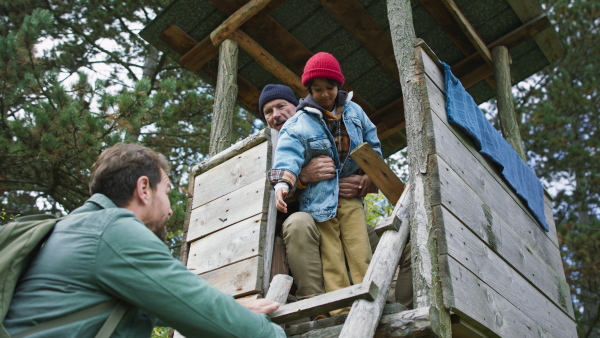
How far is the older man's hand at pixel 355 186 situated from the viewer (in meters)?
4.04

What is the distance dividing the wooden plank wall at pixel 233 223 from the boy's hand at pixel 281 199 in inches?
13.5

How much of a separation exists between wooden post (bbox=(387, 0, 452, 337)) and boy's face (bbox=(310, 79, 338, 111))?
1.63ft

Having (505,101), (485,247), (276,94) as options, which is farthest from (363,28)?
(485,247)

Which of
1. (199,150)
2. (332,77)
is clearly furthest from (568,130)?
(332,77)

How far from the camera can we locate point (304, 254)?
3717 mm

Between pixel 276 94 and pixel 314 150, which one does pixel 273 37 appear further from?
pixel 314 150

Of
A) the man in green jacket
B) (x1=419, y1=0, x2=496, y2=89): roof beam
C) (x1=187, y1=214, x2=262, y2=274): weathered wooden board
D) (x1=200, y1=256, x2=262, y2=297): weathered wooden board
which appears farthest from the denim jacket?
(x1=419, y1=0, x2=496, y2=89): roof beam

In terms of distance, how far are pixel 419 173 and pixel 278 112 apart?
1511mm

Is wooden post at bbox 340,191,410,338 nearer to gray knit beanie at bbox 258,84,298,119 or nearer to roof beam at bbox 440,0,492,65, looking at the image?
gray knit beanie at bbox 258,84,298,119

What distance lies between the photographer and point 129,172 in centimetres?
222

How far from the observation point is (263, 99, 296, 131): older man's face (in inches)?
187

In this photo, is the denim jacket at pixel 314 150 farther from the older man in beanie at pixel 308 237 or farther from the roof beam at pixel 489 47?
the roof beam at pixel 489 47

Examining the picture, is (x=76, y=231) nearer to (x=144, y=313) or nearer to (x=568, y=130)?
(x=144, y=313)

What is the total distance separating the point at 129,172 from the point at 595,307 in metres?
13.6
